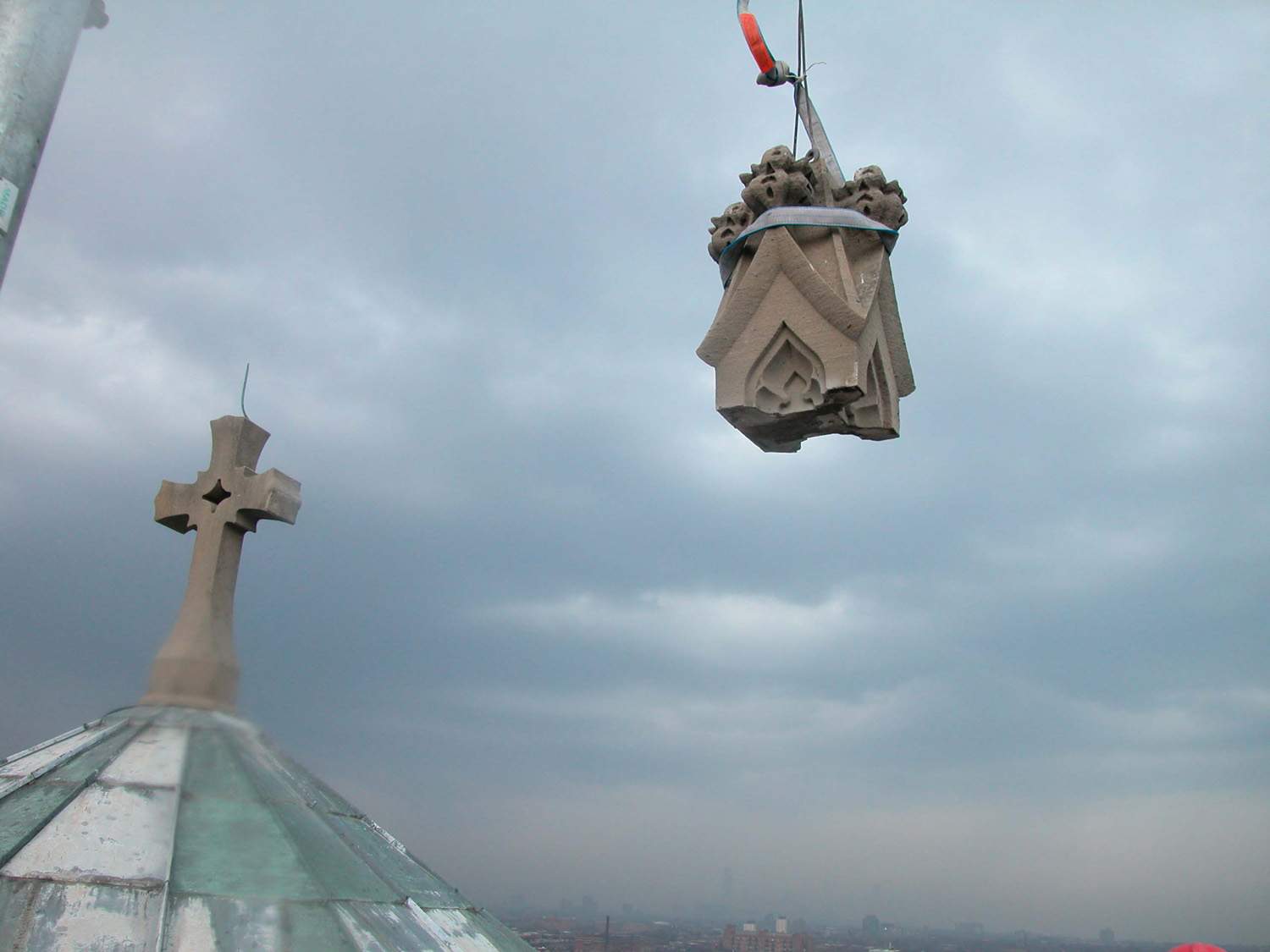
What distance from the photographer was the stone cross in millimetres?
5438

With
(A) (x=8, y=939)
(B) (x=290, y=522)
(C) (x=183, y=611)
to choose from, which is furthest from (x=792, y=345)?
(A) (x=8, y=939)

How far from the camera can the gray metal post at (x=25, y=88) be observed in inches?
147

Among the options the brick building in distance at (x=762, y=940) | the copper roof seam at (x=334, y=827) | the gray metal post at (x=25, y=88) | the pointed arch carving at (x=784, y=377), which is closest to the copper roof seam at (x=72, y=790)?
the copper roof seam at (x=334, y=827)

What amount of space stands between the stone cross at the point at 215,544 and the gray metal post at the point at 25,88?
2254 mm

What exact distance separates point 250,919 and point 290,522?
2.60 metres

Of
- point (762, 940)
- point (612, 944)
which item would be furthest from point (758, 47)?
point (762, 940)

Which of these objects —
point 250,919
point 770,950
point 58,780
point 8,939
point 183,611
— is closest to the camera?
point 8,939

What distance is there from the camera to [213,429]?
237 inches

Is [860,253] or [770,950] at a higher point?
[860,253]

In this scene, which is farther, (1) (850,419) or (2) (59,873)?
(1) (850,419)

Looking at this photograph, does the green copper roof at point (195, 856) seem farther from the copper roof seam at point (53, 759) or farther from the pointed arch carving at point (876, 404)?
the pointed arch carving at point (876, 404)

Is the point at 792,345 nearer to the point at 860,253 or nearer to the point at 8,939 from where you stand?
the point at 860,253

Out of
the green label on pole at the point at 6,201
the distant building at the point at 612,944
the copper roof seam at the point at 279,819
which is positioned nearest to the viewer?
the green label on pole at the point at 6,201

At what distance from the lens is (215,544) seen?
5.80 meters
